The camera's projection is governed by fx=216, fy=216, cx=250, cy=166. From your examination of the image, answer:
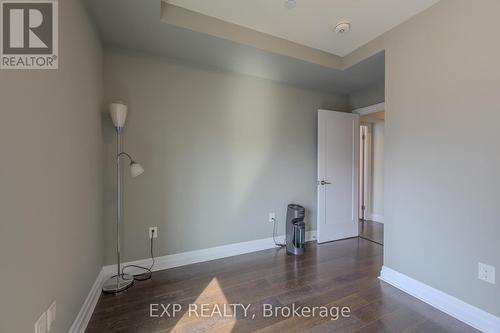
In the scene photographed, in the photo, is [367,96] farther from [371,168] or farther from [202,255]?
[202,255]

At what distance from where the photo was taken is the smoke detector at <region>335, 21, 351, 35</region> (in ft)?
6.85

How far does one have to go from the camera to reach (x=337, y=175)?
3.40m

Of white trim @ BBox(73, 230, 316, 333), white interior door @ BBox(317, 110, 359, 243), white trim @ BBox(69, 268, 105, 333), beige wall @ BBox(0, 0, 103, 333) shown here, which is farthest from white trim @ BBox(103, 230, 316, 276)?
white interior door @ BBox(317, 110, 359, 243)

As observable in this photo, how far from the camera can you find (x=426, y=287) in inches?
74.8

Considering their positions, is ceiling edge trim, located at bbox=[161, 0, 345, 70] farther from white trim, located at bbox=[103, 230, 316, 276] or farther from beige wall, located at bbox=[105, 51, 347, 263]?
white trim, located at bbox=[103, 230, 316, 276]

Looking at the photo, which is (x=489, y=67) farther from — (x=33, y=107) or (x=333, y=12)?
(x=33, y=107)

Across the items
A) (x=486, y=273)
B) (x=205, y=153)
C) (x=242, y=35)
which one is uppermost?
(x=242, y=35)

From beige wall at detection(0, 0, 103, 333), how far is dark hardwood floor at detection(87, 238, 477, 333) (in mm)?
459

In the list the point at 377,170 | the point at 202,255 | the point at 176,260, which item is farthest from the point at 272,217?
the point at 377,170

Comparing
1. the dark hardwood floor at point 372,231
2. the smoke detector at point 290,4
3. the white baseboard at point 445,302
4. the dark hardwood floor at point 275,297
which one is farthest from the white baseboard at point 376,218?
the smoke detector at point 290,4

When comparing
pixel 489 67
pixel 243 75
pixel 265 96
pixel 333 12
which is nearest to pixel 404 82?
pixel 489 67

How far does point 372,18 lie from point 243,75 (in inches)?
60.4

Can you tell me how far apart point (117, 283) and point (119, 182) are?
0.97 meters

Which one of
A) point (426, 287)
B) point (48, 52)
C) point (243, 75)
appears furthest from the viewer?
point (243, 75)
